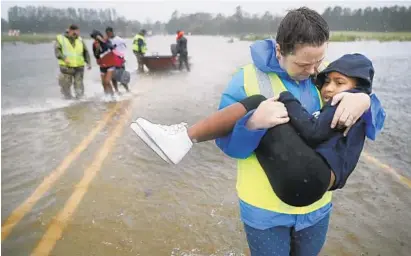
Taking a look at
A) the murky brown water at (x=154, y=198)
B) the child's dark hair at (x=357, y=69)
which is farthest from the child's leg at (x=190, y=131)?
the murky brown water at (x=154, y=198)

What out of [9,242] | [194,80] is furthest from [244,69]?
[194,80]

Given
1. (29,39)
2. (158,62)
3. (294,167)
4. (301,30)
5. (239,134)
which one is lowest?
(158,62)

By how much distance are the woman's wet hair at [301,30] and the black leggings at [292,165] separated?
0.79 feet

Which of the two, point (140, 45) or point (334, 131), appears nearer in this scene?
point (334, 131)

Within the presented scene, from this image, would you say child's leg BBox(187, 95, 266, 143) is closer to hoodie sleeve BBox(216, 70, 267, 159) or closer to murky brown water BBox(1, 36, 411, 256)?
hoodie sleeve BBox(216, 70, 267, 159)

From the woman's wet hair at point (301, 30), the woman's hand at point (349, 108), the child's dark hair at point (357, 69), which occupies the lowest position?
the woman's hand at point (349, 108)

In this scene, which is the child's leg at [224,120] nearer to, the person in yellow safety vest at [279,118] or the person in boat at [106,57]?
the person in yellow safety vest at [279,118]

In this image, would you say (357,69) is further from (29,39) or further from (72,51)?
(29,39)

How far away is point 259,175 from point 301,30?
0.63 metres

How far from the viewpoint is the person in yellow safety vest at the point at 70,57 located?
31.9 feet

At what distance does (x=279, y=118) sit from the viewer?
142cm

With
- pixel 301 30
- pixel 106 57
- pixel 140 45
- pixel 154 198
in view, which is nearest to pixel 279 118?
pixel 301 30

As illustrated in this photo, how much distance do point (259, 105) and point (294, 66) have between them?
0.79 ft

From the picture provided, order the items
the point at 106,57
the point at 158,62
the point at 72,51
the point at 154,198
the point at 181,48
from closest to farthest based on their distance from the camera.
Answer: the point at 154,198, the point at 72,51, the point at 106,57, the point at 158,62, the point at 181,48
